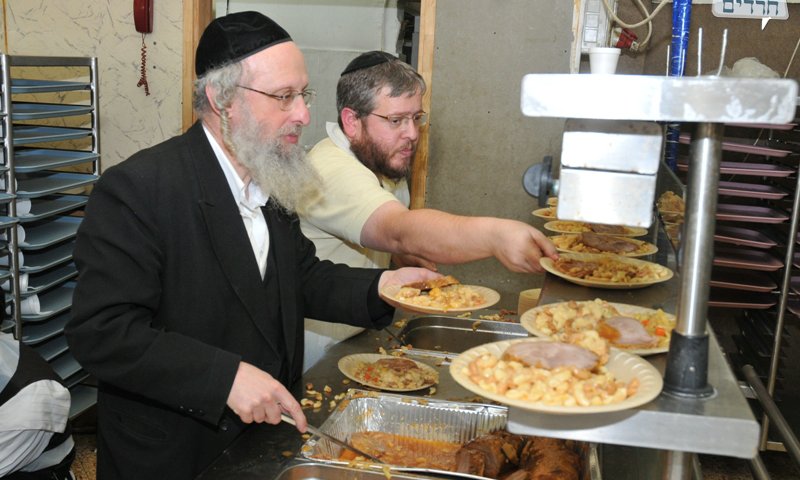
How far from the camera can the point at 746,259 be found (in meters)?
3.42

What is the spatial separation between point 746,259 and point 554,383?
262 centimetres

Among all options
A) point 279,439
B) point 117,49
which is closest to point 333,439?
point 279,439

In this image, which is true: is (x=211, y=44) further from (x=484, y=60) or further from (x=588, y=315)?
Result: (x=484, y=60)

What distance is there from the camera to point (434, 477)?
1764 mm

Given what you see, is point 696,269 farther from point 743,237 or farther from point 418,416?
point 743,237

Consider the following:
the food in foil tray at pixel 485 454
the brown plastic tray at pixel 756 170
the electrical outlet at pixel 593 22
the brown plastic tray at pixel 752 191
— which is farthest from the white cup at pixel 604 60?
the electrical outlet at pixel 593 22

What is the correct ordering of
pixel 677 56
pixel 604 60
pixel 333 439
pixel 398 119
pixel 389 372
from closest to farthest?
pixel 604 60
pixel 333 439
pixel 389 372
pixel 398 119
pixel 677 56

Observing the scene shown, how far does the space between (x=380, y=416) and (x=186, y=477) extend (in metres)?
0.54

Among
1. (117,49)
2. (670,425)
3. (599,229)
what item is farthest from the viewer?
(117,49)

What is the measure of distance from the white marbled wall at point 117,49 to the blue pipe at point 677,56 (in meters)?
2.61

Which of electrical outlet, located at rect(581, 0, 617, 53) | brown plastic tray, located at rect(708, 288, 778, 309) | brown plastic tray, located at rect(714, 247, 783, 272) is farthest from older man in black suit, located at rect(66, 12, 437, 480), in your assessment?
electrical outlet, located at rect(581, 0, 617, 53)

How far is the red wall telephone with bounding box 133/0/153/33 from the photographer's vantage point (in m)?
4.30

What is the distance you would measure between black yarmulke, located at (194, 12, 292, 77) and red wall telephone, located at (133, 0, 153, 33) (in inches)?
86.1

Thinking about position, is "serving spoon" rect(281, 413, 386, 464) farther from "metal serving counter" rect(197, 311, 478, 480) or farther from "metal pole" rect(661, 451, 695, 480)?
"metal pole" rect(661, 451, 695, 480)
